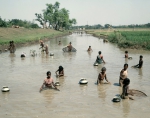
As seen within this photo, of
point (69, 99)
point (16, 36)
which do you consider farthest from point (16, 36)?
point (69, 99)

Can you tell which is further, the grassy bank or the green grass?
the green grass

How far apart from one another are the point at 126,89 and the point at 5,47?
2064 cm

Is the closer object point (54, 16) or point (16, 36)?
point (16, 36)

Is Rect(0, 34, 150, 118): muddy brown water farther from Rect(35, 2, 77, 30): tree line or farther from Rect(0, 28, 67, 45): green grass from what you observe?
Rect(35, 2, 77, 30): tree line

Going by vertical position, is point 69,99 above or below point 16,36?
below

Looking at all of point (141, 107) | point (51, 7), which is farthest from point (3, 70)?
point (51, 7)

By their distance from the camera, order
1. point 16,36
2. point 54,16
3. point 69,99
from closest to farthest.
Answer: point 69,99 → point 16,36 → point 54,16

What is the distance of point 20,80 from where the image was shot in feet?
38.6

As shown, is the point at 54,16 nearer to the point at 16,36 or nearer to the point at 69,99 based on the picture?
the point at 16,36

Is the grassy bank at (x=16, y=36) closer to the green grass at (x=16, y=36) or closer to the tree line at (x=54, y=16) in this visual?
the green grass at (x=16, y=36)

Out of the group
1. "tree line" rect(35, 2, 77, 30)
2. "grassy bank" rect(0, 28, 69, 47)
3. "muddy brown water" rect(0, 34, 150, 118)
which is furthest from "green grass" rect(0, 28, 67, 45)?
"tree line" rect(35, 2, 77, 30)

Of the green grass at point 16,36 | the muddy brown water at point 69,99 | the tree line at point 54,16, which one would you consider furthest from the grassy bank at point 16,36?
the tree line at point 54,16

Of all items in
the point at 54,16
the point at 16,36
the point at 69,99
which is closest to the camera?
the point at 69,99

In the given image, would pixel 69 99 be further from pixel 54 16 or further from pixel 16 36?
pixel 54 16
